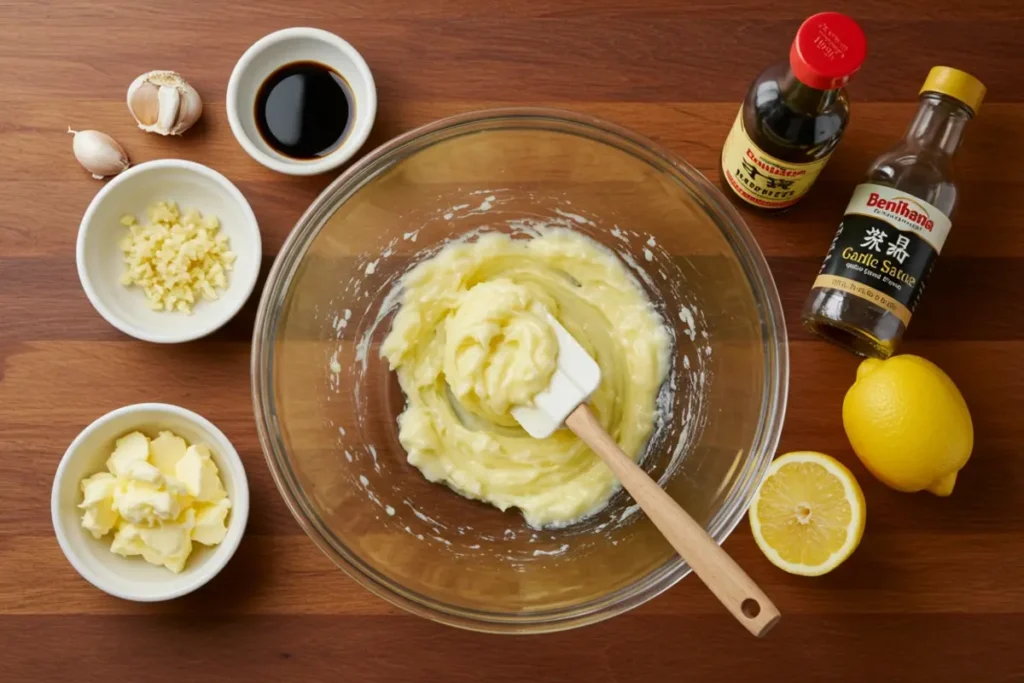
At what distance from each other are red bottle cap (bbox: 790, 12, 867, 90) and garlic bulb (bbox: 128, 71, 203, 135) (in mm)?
1149

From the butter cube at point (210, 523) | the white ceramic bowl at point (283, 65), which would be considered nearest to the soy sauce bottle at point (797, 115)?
the white ceramic bowl at point (283, 65)

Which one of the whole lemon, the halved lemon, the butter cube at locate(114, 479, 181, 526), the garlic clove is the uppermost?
the garlic clove

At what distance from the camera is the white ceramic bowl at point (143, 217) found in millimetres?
1724

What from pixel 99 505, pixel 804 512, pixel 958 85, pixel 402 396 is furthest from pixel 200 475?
pixel 958 85

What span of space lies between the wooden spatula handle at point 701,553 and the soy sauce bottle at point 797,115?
1.87ft

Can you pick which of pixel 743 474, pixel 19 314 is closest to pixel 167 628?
pixel 19 314

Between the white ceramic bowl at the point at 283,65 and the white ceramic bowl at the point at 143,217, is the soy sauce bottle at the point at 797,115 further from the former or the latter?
the white ceramic bowl at the point at 143,217

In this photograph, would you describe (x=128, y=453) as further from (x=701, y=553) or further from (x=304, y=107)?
(x=701, y=553)

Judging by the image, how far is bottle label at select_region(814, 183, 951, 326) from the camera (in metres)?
1.60

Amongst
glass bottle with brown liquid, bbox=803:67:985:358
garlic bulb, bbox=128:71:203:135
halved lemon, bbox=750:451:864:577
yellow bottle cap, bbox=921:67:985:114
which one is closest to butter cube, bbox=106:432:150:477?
garlic bulb, bbox=128:71:203:135

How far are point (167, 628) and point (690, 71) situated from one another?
1539 millimetres

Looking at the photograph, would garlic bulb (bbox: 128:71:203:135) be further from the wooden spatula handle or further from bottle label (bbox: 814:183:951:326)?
bottle label (bbox: 814:183:951:326)

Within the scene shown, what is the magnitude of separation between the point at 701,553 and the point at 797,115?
2.44ft

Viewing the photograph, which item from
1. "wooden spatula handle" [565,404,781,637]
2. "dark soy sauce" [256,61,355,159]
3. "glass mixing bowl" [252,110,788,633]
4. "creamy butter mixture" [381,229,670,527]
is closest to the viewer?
"wooden spatula handle" [565,404,781,637]
